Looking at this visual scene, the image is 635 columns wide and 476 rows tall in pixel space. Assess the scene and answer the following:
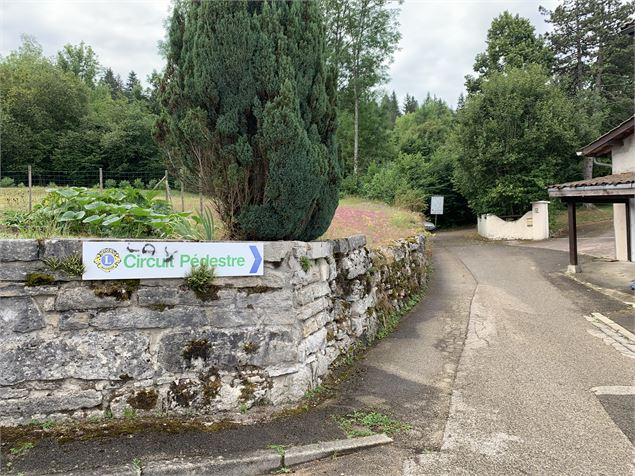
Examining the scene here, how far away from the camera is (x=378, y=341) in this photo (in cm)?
631

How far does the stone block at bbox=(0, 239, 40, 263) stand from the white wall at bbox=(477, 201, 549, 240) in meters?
22.0

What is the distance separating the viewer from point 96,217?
4000 millimetres

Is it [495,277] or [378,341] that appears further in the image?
[495,277]

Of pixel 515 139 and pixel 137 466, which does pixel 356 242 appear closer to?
pixel 137 466

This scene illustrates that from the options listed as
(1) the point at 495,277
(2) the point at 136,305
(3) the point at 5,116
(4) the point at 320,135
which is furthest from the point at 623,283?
(3) the point at 5,116

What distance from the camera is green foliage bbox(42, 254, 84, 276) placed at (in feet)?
10.8

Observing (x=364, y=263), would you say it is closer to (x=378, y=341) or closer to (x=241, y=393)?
(x=378, y=341)

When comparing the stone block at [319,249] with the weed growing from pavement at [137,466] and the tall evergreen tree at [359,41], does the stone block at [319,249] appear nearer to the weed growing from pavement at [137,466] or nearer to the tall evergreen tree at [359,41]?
the weed growing from pavement at [137,466]

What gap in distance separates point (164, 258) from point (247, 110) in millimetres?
1563

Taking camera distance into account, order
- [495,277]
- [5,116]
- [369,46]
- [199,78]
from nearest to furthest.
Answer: [199,78], [495,277], [5,116], [369,46]

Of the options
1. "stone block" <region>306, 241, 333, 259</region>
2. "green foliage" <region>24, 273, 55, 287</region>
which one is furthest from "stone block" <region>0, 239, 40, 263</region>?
"stone block" <region>306, 241, 333, 259</region>

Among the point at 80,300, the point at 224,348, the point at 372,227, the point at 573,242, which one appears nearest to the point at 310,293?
the point at 224,348

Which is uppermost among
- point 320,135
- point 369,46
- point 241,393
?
point 369,46

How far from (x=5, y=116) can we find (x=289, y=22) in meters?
30.0
